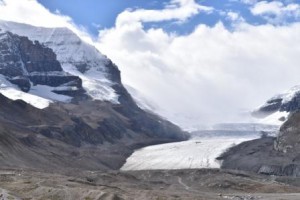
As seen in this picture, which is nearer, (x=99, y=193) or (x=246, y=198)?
(x=99, y=193)

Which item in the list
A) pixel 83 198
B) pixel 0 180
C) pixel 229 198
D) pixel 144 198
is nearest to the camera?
pixel 83 198

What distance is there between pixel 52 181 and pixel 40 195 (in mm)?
25643

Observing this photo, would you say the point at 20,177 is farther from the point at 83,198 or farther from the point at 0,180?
the point at 83,198

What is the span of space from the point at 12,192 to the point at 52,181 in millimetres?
22700

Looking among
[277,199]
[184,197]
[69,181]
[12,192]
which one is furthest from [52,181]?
[277,199]

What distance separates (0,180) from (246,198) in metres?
73.3

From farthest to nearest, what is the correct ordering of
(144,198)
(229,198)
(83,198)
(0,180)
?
1. (229,198)
2. (0,180)
3. (144,198)
4. (83,198)

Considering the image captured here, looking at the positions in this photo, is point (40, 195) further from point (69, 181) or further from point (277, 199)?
point (277, 199)

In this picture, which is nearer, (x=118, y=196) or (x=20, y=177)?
(x=118, y=196)

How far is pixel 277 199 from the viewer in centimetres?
18538

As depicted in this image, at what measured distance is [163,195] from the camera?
570 ft

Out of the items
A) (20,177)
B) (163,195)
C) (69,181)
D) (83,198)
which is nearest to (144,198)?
(163,195)

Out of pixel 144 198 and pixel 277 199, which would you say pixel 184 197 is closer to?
pixel 144 198

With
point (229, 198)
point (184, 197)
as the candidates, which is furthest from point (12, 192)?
point (229, 198)
